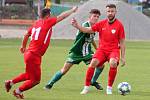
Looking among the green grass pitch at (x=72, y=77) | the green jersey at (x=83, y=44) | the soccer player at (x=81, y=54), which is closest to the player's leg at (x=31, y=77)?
the green grass pitch at (x=72, y=77)

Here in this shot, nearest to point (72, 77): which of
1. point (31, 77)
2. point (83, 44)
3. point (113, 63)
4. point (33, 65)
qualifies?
point (83, 44)

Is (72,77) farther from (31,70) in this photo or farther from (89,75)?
(31,70)

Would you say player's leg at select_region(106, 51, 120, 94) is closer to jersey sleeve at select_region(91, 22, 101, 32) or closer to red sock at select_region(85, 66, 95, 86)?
red sock at select_region(85, 66, 95, 86)

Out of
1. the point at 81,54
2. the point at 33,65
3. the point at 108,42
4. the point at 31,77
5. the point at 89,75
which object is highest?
the point at 108,42

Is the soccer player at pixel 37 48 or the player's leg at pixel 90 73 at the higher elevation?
the soccer player at pixel 37 48

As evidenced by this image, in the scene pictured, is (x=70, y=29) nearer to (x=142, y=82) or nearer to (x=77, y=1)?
(x=142, y=82)

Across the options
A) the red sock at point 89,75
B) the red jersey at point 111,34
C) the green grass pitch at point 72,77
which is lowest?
the green grass pitch at point 72,77

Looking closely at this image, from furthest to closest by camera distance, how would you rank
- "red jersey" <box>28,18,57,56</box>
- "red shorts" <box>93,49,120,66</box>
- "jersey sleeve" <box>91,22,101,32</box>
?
"jersey sleeve" <box>91,22,101,32</box> < "red shorts" <box>93,49,120,66</box> < "red jersey" <box>28,18,57,56</box>

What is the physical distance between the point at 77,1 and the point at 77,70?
225 feet

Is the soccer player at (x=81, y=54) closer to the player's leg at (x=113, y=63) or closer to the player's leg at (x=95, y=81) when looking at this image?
the player's leg at (x=95, y=81)

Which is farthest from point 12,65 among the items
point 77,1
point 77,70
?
point 77,1

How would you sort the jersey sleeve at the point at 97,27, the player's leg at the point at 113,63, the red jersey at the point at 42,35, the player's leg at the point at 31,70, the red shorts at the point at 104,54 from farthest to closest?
the jersey sleeve at the point at 97,27, the red shorts at the point at 104,54, the player's leg at the point at 113,63, the red jersey at the point at 42,35, the player's leg at the point at 31,70

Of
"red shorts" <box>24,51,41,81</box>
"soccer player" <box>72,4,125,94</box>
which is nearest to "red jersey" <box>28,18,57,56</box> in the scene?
"red shorts" <box>24,51,41,81</box>

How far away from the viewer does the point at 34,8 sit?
73.7 m
